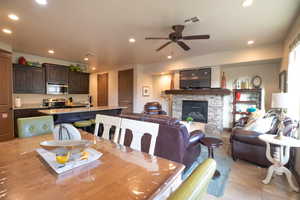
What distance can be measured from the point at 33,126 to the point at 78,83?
480 centimetres

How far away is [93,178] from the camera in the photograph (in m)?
0.89

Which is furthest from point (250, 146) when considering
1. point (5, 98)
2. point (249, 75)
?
point (5, 98)

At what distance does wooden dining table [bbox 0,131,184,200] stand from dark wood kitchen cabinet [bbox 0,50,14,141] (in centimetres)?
360

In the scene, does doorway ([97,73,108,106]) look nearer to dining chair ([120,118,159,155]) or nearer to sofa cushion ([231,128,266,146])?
sofa cushion ([231,128,266,146])

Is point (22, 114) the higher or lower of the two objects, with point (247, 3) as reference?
lower

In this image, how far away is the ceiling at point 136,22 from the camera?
90.7 inches

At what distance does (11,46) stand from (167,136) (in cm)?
526

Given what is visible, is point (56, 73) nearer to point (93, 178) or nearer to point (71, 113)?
point (71, 113)

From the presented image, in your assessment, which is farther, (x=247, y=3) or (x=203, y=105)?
(x=203, y=105)

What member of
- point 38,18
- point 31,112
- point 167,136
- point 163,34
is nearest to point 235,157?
point 167,136

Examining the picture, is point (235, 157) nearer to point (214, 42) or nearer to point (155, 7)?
point (214, 42)

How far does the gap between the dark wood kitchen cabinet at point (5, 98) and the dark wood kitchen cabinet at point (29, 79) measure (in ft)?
3.08

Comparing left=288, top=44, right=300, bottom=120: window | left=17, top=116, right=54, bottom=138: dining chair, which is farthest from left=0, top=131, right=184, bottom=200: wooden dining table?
left=288, top=44, right=300, bottom=120: window

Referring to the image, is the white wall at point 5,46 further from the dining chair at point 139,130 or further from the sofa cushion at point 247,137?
the sofa cushion at point 247,137
